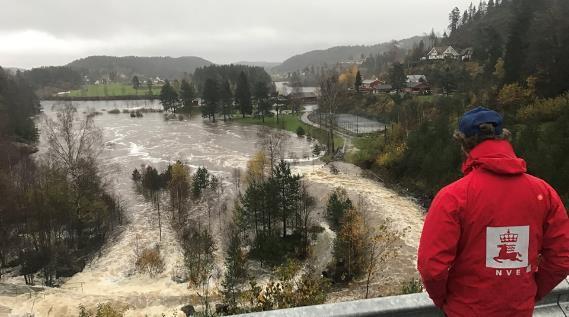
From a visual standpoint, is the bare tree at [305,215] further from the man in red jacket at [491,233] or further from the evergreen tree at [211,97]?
the evergreen tree at [211,97]

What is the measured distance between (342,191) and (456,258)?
80.9ft

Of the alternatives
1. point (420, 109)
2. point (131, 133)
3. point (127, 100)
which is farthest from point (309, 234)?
point (127, 100)

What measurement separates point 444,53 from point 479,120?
83.5 metres

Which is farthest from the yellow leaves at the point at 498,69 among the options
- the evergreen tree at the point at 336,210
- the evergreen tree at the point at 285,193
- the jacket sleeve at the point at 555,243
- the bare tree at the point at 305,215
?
the jacket sleeve at the point at 555,243

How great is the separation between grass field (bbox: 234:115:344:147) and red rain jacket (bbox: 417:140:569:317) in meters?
42.6

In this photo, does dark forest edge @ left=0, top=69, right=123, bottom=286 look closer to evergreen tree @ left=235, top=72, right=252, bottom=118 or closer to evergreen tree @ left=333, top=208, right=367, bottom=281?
evergreen tree @ left=333, top=208, right=367, bottom=281

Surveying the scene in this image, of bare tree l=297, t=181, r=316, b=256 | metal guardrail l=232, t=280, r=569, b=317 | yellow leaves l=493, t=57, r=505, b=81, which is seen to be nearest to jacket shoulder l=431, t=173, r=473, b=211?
metal guardrail l=232, t=280, r=569, b=317

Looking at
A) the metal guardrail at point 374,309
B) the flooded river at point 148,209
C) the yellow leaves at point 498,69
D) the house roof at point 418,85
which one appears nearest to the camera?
the metal guardrail at point 374,309

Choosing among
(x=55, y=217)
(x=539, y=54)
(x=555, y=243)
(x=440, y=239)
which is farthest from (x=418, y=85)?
(x=440, y=239)

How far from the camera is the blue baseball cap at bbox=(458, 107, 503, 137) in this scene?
2.22m

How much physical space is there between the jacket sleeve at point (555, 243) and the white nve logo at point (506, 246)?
17cm

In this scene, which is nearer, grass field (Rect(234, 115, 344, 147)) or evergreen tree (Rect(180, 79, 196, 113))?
grass field (Rect(234, 115, 344, 147))

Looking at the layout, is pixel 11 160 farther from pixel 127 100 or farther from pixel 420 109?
pixel 127 100

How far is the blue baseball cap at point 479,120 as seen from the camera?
7.27 feet
